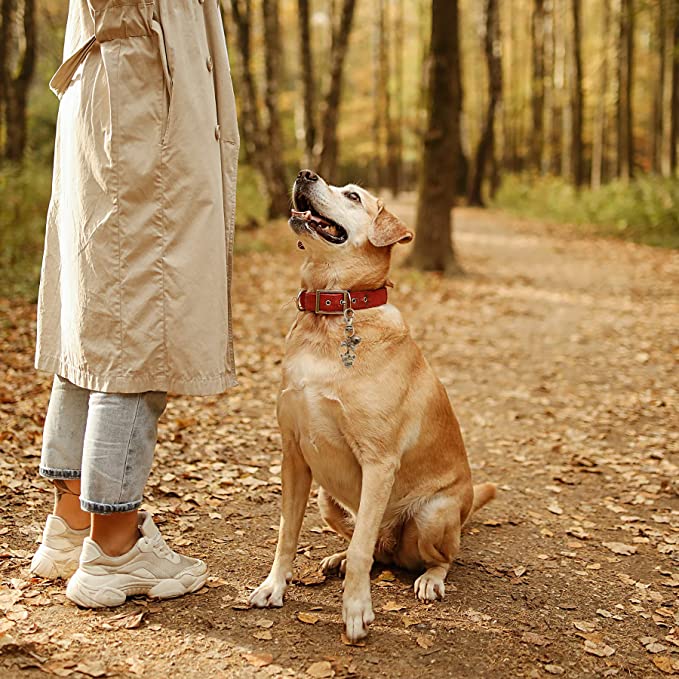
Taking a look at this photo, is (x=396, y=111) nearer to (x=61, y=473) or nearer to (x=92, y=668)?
(x=61, y=473)

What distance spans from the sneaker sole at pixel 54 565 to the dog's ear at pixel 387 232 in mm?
1831

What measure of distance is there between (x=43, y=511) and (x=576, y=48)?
70.4 ft

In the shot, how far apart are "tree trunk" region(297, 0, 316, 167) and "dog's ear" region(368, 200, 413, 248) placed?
15909 mm

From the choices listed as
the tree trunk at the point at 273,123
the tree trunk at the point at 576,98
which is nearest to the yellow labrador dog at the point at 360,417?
the tree trunk at the point at 273,123

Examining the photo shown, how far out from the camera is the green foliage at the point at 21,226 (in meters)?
9.60

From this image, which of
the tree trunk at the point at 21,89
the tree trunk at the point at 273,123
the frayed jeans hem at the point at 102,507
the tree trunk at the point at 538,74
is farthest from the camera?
the tree trunk at the point at 538,74

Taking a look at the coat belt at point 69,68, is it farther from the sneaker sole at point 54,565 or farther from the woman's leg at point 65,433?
the sneaker sole at point 54,565

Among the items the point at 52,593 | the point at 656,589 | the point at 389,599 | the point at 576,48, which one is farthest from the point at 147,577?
the point at 576,48

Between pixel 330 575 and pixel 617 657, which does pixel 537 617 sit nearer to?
pixel 617 657

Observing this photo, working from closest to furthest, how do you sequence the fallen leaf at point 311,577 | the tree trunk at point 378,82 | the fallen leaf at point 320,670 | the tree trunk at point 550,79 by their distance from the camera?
the fallen leaf at point 320,670
the fallen leaf at point 311,577
the tree trunk at point 550,79
the tree trunk at point 378,82

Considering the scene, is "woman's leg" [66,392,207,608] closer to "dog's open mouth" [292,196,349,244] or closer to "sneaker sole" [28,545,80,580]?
"sneaker sole" [28,545,80,580]

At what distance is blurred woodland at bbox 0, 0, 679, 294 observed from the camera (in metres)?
Result: 12.2

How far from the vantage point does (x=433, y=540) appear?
346cm

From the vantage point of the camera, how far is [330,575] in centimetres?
362
